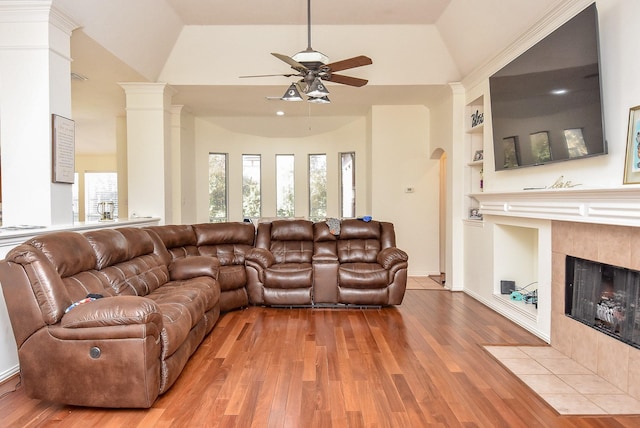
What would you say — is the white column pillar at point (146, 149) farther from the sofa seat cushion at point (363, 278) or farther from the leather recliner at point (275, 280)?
the sofa seat cushion at point (363, 278)

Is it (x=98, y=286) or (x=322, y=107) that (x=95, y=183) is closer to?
(x=322, y=107)

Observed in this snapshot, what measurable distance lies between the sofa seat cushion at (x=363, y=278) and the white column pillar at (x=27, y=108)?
2.96 meters

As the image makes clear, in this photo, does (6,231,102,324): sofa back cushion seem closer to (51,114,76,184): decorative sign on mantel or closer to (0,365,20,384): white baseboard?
(0,365,20,384): white baseboard

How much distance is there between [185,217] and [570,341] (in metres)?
6.11

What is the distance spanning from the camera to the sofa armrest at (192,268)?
3.90 meters

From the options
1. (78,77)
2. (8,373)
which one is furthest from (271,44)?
(8,373)

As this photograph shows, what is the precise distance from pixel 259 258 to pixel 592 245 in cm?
330

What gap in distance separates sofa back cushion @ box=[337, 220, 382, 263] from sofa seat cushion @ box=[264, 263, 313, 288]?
2.05 ft

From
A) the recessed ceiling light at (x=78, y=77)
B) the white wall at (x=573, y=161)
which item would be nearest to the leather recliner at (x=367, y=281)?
the white wall at (x=573, y=161)

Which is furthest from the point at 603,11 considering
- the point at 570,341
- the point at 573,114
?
the point at 570,341

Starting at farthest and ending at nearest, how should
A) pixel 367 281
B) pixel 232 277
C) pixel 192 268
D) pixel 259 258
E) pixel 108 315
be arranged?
pixel 259 258
pixel 367 281
pixel 232 277
pixel 192 268
pixel 108 315

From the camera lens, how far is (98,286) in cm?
272

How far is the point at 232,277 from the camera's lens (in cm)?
443

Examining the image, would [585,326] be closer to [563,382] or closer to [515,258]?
[563,382]
